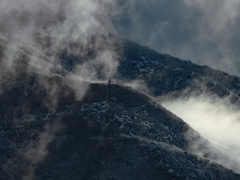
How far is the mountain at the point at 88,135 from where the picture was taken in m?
66.7

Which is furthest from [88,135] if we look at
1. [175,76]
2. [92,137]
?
[175,76]

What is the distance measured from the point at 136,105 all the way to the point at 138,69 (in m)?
45.7

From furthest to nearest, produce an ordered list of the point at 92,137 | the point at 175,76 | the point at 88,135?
the point at 175,76 < the point at 88,135 < the point at 92,137

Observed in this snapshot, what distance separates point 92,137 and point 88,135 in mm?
1436

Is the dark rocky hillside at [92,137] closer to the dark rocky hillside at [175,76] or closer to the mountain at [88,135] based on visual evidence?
the mountain at [88,135]

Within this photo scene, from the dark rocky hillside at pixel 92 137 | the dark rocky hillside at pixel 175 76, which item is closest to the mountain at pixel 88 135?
the dark rocky hillside at pixel 92 137

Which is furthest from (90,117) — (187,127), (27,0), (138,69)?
(27,0)

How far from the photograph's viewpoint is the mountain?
2625 inches

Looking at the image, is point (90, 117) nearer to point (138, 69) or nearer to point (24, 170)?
point (24, 170)

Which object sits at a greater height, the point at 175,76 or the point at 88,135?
the point at 175,76

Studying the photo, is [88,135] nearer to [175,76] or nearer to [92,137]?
[92,137]

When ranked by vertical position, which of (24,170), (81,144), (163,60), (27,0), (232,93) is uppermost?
(27,0)

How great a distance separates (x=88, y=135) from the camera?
74875 mm

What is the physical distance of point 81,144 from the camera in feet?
239
